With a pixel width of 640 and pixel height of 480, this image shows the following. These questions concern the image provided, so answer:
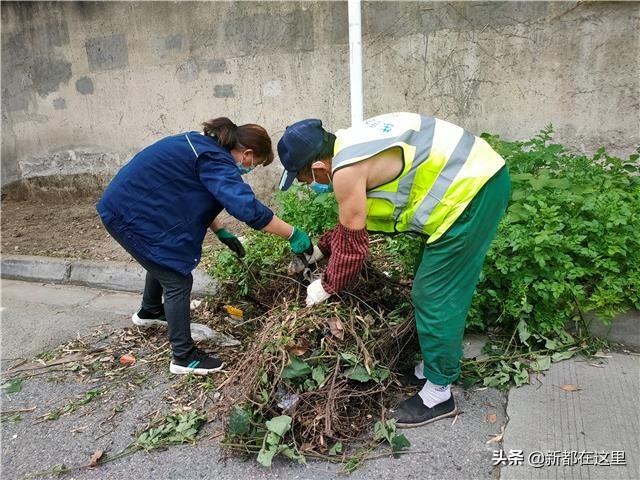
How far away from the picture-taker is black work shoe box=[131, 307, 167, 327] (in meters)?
3.57

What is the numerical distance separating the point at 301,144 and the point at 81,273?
11.2ft

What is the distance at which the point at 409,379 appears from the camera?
277cm

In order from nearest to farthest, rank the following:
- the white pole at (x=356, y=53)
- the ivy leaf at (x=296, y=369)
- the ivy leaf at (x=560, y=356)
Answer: the ivy leaf at (x=296, y=369)
the ivy leaf at (x=560, y=356)
the white pole at (x=356, y=53)

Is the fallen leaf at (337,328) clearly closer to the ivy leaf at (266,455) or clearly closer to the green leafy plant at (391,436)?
the green leafy plant at (391,436)

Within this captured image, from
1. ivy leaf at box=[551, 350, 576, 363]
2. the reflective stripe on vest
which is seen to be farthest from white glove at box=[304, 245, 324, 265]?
ivy leaf at box=[551, 350, 576, 363]

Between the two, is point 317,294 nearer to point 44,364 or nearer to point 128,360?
point 128,360

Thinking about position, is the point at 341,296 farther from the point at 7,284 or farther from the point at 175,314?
the point at 7,284

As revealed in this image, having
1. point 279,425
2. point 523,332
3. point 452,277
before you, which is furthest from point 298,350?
point 523,332

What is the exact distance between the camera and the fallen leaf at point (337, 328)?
2580 millimetres

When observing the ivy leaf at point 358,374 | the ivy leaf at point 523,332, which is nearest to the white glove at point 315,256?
the ivy leaf at point 358,374

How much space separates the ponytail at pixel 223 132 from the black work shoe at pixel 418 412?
1659 millimetres

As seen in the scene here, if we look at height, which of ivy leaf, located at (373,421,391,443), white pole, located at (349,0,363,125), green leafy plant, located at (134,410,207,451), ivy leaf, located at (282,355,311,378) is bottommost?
green leafy plant, located at (134,410,207,451)

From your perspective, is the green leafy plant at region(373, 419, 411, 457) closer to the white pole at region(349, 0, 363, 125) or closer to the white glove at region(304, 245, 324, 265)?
the white glove at region(304, 245, 324, 265)

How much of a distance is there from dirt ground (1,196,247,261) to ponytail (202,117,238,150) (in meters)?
2.22
